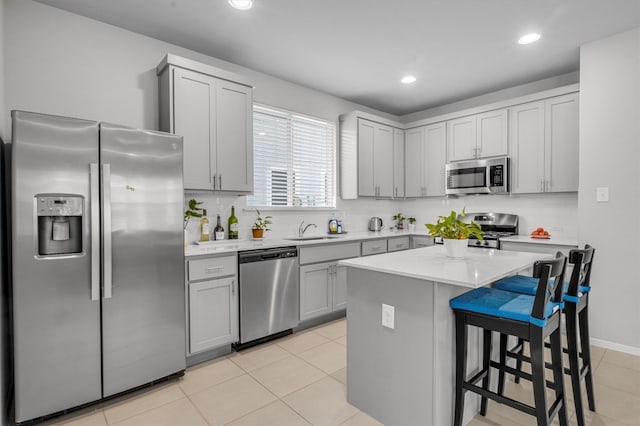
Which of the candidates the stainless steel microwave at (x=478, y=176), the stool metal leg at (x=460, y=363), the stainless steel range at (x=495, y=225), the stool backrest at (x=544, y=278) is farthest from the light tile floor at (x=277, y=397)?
the stainless steel microwave at (x=478, y=176)

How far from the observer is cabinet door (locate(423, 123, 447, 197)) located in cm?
471

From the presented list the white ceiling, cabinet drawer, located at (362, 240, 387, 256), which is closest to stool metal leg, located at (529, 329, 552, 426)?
the white ceiling

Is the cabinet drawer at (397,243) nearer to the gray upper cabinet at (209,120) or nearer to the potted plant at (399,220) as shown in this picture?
the potted plant at (399,220)

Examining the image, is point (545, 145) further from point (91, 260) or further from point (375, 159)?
point (91, 260)

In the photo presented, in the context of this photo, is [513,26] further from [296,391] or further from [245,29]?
[296,391]

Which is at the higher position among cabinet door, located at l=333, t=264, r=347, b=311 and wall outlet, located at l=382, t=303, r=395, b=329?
wall outlet, located at l=382, t=303, r=395, b=329

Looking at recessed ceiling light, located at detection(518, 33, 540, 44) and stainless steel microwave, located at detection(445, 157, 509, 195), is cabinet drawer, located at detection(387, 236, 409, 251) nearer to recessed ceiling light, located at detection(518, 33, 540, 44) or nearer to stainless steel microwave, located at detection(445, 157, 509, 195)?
stainless steel microwave, located at detection(445, 157, 509, 195)

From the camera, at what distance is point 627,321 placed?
2.94m

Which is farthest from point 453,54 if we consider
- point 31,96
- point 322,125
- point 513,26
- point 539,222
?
point 31,96

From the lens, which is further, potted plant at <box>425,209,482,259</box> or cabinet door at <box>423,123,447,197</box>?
cabinet door at <box>423,123,447,197</box>

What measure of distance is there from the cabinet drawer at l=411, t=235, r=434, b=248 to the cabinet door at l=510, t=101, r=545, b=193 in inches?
46.9

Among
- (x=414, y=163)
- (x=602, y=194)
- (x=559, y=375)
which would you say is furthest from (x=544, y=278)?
(x=414, y=163)

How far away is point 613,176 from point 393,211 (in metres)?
2.87

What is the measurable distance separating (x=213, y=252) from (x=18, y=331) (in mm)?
1243
